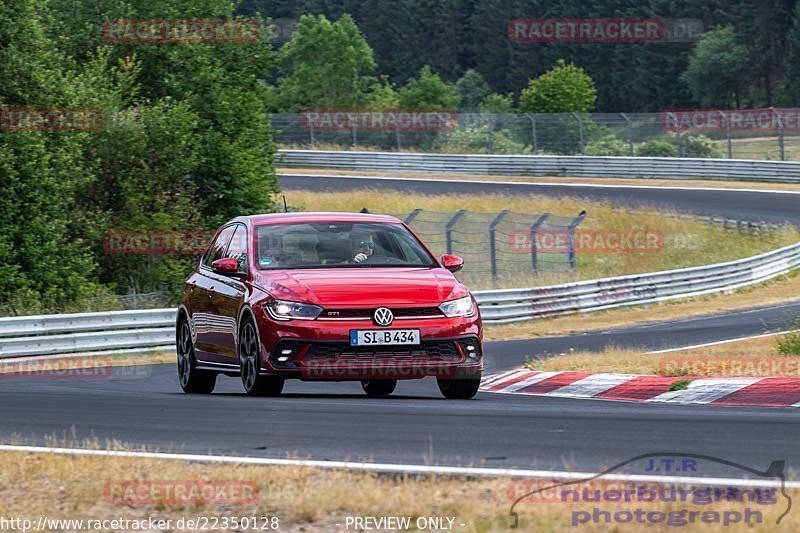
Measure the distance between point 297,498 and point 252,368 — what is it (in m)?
4.82

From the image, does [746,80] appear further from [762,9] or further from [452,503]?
[452,503]

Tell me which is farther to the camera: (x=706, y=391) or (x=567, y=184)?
(x=567, y=184)

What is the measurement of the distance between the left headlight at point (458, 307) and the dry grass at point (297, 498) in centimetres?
374

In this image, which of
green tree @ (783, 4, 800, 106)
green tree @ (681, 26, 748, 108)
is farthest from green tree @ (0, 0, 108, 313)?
green tree @ (681, 26, 748, 108)

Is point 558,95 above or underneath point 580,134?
above

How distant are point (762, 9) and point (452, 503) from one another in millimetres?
96575

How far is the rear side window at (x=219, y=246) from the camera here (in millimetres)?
12180

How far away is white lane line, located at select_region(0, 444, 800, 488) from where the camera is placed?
607 cm

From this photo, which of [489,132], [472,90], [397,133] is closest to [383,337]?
[489,132]

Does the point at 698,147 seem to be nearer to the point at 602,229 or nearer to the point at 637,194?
the point at 637,194

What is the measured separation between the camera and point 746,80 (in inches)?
3844

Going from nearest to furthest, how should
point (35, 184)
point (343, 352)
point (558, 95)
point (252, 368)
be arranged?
point (343, 352), point (252, 368), point (35, 184), point (558, 95)

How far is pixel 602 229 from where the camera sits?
132 feet

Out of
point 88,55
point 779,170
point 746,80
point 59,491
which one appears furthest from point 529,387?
point 746,80
